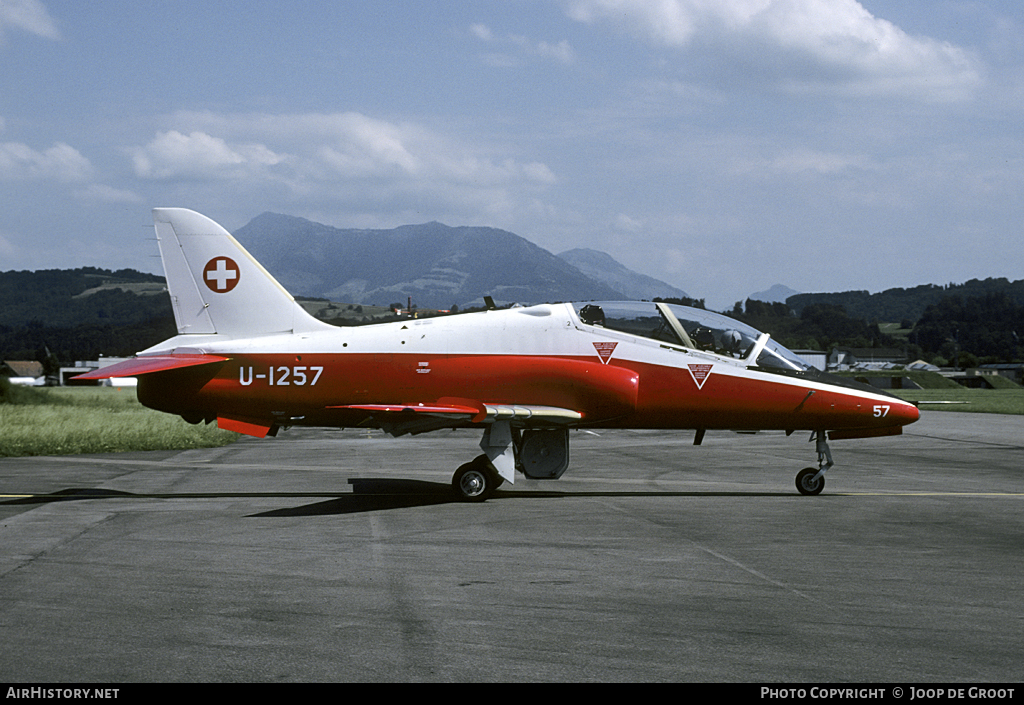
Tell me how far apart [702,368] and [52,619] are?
10.0 m

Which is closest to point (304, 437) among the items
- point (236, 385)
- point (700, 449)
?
point (700, 449)

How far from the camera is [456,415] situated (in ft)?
42.6

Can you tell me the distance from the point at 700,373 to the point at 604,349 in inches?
61.2

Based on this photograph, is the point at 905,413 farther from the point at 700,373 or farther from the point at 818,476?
the point at 700,373

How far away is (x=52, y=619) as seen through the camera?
6758 mm

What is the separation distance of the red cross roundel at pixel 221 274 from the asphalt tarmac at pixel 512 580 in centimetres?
345

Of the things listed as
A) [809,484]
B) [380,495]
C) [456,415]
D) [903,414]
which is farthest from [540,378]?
[903,414]

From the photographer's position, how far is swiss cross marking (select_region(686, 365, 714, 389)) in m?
14.2

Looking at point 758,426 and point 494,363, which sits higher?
point 494,363

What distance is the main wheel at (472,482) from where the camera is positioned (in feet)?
45.0

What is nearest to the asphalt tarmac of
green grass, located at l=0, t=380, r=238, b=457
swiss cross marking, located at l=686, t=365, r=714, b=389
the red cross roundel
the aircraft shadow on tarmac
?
the aircraft shadow on tarmac

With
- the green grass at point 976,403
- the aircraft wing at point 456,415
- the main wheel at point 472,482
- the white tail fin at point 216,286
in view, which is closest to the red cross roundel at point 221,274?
the white tail fin at point 216,286
